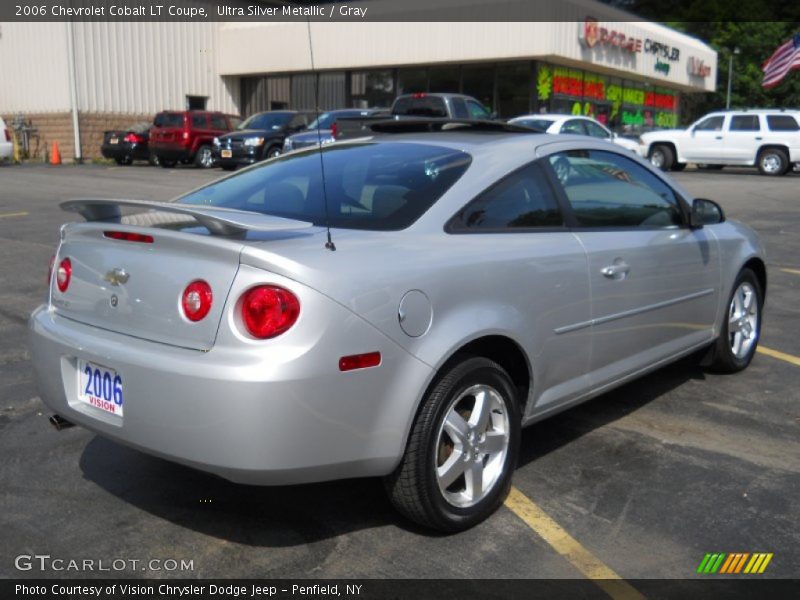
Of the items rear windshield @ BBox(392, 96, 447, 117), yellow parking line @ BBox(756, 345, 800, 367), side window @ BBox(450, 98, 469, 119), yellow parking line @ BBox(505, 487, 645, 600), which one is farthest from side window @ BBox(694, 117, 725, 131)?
yellow parking line @ BBox(505, 487, 645, 600)

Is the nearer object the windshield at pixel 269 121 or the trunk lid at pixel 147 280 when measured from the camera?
the trunk lid at pixel 147 280

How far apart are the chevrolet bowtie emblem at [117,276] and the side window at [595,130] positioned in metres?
18.7

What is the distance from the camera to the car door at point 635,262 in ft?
13.5

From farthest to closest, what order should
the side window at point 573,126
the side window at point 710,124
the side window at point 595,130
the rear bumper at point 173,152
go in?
the rear bumper at point 173,152 → the side window at point 710,124 → the side window at point 595,130 → the side window at point 573,126

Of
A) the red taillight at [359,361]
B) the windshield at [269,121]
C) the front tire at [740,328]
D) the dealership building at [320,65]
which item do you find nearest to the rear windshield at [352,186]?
the red taillight at [359,361]

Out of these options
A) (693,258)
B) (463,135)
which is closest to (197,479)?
(463,135)

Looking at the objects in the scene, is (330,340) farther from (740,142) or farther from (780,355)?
(740,142)

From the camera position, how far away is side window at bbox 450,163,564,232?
142 inches

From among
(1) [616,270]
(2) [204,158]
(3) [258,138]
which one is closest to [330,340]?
(1) [616,270]

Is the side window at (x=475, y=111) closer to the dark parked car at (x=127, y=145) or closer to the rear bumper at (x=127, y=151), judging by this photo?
the dark parked car at (x=127, y=145)

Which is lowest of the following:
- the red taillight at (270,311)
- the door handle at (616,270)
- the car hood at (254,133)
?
the door handle at (616,270)

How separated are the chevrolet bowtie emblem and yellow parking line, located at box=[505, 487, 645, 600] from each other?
181 cm

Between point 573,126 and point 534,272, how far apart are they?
17320 millimetres

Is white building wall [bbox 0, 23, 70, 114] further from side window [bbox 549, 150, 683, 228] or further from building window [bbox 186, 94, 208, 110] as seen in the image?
side window [bbox 549, 150, 683, 228]
